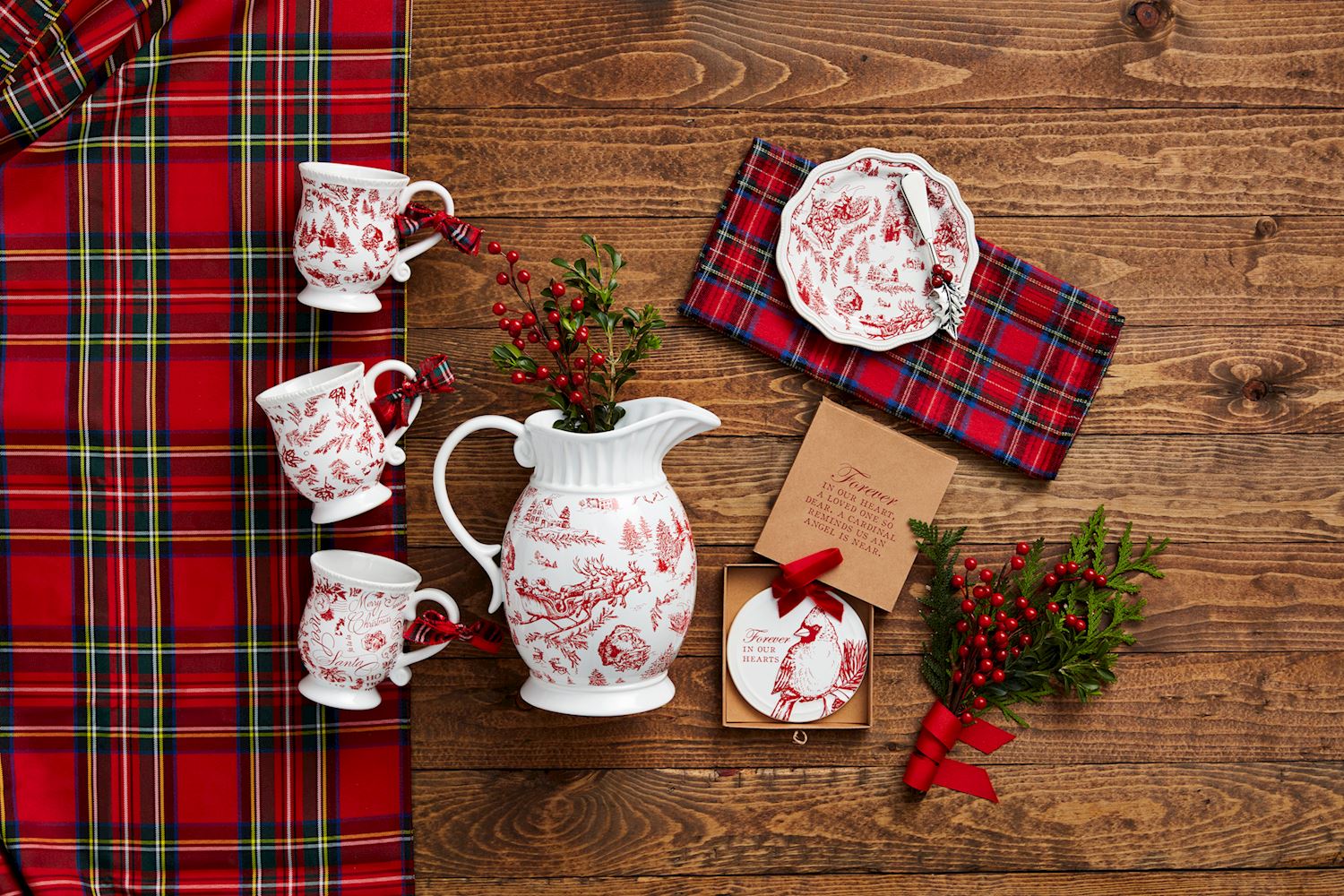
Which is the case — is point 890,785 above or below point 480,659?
below

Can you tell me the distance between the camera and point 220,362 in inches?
44.6

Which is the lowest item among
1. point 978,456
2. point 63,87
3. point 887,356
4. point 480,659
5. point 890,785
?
point 890,785

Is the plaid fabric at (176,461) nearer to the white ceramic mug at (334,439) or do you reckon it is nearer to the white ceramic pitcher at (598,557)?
the white ceramic mug at (334,439)

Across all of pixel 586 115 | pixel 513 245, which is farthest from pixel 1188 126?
pixel 513 245

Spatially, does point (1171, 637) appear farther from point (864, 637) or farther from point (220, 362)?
point (220, 362)

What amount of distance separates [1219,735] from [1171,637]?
0.16 meters

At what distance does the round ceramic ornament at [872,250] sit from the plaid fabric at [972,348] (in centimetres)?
2

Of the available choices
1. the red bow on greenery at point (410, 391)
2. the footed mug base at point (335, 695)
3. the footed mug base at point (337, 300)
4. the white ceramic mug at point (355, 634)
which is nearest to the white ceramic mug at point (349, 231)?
the footed mug base at point (337, 300)

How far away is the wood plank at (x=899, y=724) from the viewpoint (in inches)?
45.7

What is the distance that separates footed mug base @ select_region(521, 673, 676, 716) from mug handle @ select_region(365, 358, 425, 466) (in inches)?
13.0

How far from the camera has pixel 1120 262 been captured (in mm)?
1168

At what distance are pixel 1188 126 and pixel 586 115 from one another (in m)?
0.82

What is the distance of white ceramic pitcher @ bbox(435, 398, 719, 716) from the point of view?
3.14 feet

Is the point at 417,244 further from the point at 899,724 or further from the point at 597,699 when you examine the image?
the point at 899,724
